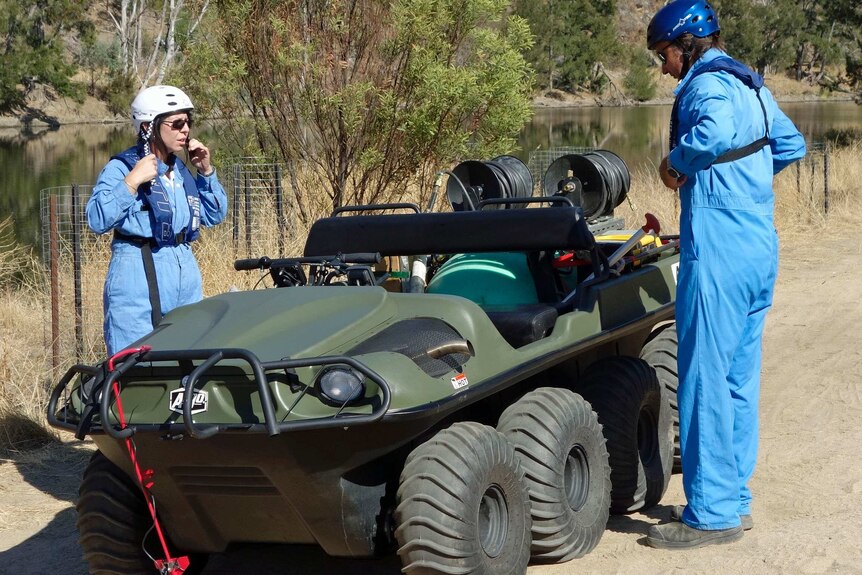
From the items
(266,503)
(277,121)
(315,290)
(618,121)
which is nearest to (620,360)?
(315,290)

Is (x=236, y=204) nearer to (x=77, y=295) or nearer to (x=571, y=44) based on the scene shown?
(x=77, y=295)

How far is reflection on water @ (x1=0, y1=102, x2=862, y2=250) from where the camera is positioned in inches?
938

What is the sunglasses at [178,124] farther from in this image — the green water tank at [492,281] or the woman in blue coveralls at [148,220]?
the green water tank at [492,281]

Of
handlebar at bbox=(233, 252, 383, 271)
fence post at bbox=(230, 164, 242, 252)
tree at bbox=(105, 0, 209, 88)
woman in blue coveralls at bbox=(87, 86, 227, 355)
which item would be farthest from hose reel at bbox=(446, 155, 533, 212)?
tree at bbox=(105, 0, 209, 88)

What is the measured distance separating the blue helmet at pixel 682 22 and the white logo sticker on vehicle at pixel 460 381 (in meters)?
1.76

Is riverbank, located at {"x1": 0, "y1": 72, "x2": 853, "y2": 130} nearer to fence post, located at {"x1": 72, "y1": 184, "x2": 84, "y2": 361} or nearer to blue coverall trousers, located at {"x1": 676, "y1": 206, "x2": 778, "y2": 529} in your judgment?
fence post, located at {"x1": 72, "y1": 184, "x2": 84, "y2": 361}

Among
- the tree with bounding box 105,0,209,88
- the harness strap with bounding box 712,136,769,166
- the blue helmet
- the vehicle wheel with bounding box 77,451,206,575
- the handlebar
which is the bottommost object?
the vehicle wheel with bounding box 77,451,206,575

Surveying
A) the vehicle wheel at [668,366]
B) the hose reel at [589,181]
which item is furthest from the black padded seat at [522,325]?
the hose reel at [589,181]

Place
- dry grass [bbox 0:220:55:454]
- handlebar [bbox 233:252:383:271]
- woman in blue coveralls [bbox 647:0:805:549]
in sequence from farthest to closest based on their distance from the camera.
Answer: dry grass [bbox 0:220:55:454]
handlebar [bbox 233:252:383:271]
woman in blue coveralls [bbox 647:0:805:549]

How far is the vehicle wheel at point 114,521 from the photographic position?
468cm

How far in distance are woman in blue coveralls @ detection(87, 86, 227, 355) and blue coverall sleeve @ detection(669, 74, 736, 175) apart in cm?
207

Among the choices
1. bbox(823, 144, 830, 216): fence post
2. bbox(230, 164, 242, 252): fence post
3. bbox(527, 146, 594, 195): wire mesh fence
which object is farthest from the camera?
bbox(823, 144, 830, 216): fence post

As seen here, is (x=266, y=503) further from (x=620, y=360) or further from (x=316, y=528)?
(x=620, y=360)

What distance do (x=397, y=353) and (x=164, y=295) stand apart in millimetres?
1588
